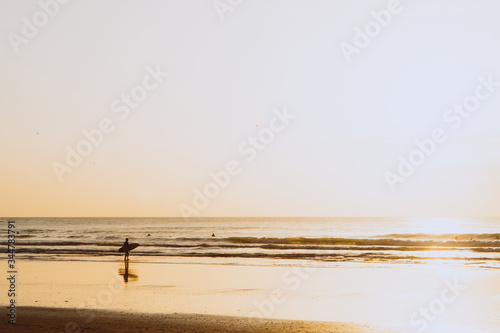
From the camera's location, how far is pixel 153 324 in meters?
15.2

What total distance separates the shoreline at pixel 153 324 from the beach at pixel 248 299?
0.03 m

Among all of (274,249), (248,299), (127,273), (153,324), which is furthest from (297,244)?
(153,324)

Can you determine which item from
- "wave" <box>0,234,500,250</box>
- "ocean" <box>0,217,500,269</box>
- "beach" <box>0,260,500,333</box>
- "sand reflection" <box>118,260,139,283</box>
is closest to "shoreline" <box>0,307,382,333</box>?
"beach" <box>0,260,500,333</box>

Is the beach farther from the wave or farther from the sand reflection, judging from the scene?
the wave

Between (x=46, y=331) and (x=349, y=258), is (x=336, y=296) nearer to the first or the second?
(x=46, y=331)

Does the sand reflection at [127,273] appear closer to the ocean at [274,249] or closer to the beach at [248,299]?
the beach at [248,299]

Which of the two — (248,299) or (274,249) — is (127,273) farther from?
(274,249)

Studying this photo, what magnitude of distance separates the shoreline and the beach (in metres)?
0.03

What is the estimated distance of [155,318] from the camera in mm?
15961

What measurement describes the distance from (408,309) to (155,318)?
815 centimetres

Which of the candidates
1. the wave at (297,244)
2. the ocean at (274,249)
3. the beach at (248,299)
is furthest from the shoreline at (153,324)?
the wave at (297,244)

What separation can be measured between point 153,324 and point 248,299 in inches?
198

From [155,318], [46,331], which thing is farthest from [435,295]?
[46,331]

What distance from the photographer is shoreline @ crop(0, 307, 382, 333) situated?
1466 cm
